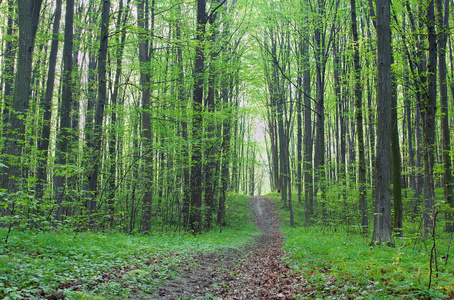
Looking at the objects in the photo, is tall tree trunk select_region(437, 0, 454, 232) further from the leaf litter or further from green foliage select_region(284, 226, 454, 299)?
the leaf litter

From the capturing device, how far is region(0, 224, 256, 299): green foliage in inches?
121

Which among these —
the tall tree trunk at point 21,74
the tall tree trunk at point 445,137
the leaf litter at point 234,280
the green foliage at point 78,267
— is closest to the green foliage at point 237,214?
the leaf litter at point 234,280

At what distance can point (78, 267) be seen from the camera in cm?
406

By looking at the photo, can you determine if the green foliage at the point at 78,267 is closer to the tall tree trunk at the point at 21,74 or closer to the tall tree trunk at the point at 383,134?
the tall tree trunk at the point at 21,74

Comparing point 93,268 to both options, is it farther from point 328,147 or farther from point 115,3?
point 328,147

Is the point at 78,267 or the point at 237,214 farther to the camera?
the point at 237,214

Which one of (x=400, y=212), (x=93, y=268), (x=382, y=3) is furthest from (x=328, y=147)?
(x=93, y=268)

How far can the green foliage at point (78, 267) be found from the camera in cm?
308

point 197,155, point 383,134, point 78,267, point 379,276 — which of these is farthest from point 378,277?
point 197,155

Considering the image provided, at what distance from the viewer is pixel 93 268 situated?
418 centimetres

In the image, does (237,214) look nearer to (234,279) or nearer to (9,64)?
(234,279)

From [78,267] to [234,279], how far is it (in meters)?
3.07

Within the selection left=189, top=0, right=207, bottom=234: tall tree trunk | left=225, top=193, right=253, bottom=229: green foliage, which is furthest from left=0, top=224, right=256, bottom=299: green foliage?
left=225, top=193, right=253, bottom=229: green foliage

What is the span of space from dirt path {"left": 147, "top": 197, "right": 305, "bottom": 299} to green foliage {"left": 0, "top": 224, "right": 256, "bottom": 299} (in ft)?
1.24
